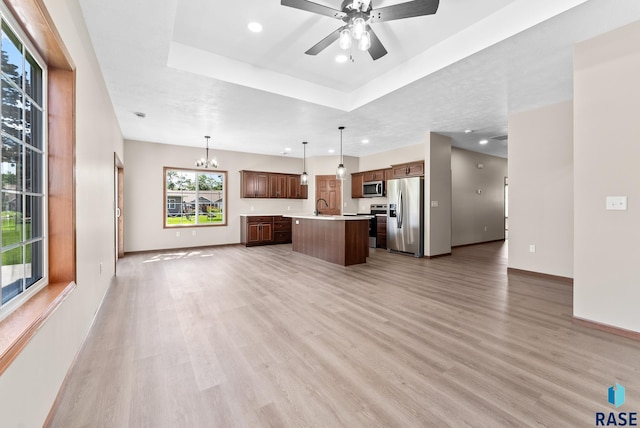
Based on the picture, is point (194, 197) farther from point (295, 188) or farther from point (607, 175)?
point (607, 175)

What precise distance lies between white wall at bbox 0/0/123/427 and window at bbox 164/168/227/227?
3.65 metres

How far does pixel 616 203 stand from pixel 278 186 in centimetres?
742

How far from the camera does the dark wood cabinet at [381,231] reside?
720cm

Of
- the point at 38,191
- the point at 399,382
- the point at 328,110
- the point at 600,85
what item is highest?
the point at 328,110

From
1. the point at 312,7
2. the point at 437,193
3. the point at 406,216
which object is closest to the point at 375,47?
the point at 312,7

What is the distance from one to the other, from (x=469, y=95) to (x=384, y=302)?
318 centimetres

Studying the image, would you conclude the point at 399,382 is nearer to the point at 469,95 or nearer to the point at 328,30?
the point at 328,30

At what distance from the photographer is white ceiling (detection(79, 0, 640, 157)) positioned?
2490 mm

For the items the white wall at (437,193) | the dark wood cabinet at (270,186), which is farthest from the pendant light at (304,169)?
the white wall at (437,193)

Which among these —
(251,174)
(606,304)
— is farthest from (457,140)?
(251,174)

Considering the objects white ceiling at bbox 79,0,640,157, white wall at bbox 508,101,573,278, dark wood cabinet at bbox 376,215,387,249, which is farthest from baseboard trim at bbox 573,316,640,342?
dark wood cabinet at bbox 376,215,387,249

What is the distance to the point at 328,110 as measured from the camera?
4.49 metres

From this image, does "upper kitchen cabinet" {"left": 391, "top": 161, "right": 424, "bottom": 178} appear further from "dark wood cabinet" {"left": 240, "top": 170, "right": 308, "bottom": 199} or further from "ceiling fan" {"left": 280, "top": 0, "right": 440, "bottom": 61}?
"ceiling fan" {"left": 280, "top": 0, "right": 440, "bottom": 61}

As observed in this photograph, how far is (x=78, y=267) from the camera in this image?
2.07 metres
